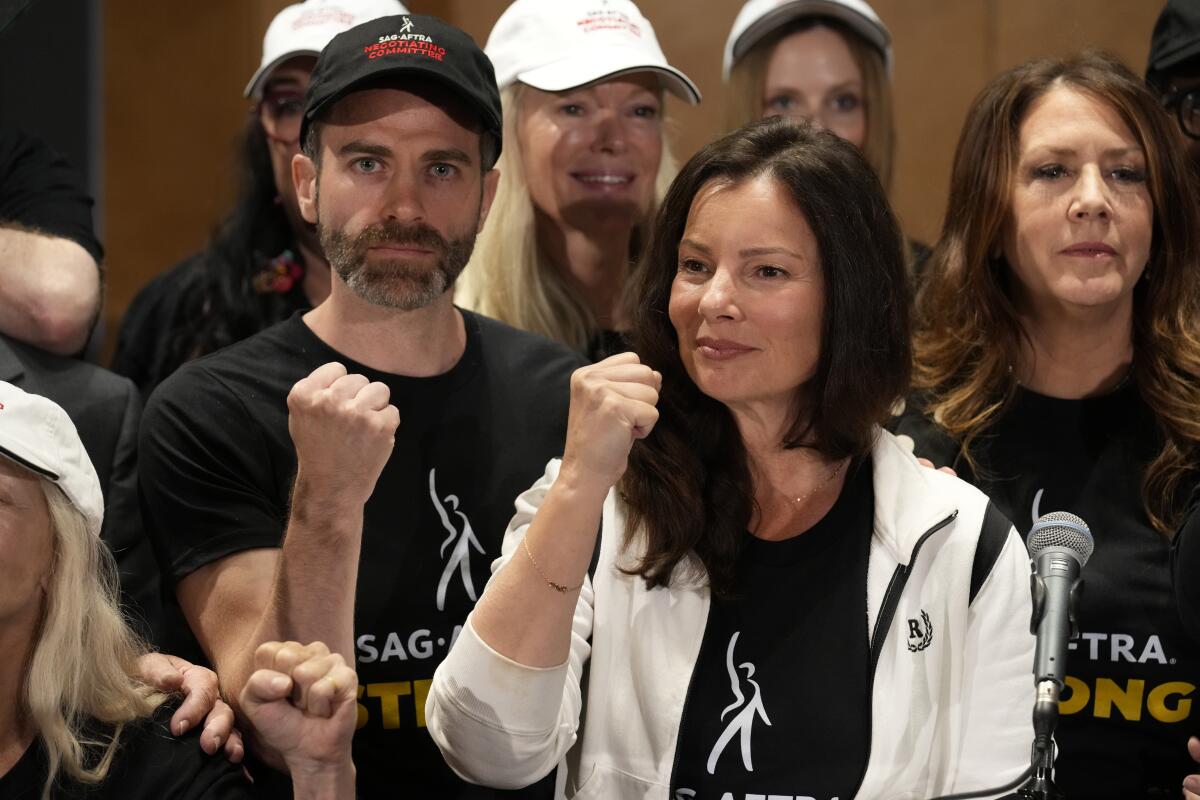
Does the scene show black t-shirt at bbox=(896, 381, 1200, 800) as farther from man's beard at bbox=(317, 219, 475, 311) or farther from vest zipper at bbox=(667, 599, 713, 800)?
man's beard at bbox=(317, 219, 475, 311)

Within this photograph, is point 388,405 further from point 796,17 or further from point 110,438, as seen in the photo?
point 796,17

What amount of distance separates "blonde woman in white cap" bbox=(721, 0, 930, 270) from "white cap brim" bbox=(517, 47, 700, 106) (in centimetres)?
33

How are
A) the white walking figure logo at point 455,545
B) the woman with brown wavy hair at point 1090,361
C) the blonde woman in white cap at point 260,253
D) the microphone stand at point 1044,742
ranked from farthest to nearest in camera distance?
1. the blonde woman in white cap at point 260,253
2. the woman with brown wavy hair at point 1090,361
3. the white walking figure logo at point 455,545
4. the microphone stand at point 1044,742

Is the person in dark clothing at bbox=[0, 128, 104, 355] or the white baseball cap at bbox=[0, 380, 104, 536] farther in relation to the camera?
the person in dark clothing at bbox=[0, 128, 104, 355]

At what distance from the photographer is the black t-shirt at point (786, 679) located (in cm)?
202

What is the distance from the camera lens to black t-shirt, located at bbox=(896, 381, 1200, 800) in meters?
2.46

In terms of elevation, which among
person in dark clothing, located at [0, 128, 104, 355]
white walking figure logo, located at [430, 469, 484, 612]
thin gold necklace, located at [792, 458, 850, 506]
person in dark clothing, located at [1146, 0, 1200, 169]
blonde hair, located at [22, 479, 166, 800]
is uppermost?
person in dark clothing, located at [1146, 0, 1200, 169]

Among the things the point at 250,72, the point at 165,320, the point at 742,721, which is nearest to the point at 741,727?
the point at 742,721

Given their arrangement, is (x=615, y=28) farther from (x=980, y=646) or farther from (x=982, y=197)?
(x=980, y=646)

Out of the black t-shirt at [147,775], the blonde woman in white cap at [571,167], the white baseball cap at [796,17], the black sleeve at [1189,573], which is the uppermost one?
the white baseball cap at [796,17]

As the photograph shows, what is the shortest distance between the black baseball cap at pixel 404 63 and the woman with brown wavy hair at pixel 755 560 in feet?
1.36

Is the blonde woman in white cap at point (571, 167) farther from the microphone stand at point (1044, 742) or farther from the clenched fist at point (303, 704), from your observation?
the microphone stand at point (1044, 742)

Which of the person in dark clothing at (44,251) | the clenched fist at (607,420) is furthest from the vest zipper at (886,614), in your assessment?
the person in dark clothing at (44,251)

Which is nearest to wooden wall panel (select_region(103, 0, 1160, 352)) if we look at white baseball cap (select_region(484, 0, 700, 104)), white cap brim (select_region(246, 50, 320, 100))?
white cap brim (select_region(246, 50, 320, 100))
